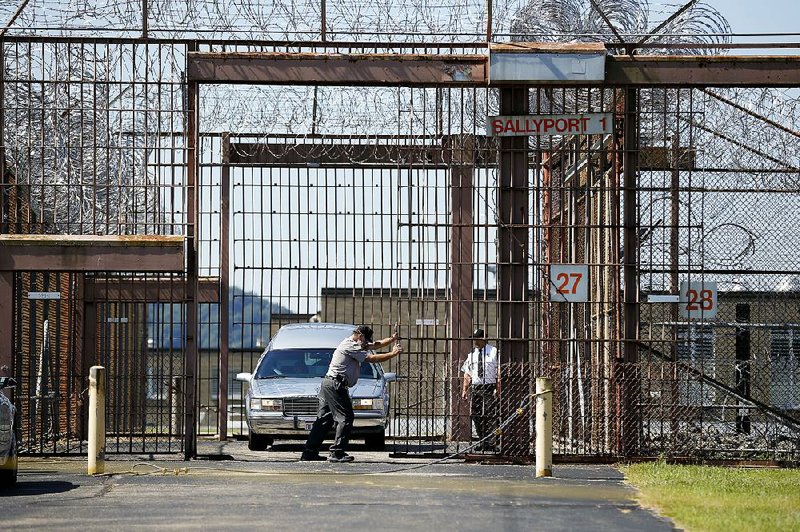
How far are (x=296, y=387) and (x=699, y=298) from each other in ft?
16.2

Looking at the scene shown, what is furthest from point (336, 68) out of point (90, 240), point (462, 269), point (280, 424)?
point (280, 424)

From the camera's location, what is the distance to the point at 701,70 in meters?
15.8

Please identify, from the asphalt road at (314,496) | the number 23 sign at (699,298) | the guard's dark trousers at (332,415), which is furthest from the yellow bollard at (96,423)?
the number 23 sign at (699,298)

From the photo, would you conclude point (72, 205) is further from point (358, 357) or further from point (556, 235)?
point (556, 235)

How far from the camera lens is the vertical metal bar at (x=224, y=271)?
19.7 metres

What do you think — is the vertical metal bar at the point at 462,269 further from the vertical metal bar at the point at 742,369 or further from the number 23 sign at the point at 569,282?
the vertical metal bar at the point at 742,369

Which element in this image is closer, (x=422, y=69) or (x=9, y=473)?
(x=9, y=473)

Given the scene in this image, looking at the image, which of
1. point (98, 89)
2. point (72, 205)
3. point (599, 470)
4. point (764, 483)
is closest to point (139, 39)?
point (98, 89)

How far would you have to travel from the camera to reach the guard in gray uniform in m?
15.8

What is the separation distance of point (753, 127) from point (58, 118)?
27.3 feet

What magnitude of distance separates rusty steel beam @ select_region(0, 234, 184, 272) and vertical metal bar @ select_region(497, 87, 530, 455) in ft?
11.5

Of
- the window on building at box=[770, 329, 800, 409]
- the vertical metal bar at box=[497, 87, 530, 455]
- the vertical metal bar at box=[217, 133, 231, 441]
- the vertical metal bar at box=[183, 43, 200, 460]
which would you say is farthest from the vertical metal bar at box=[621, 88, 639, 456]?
the vertical metal bar at box=[217, 133, 231, 441]

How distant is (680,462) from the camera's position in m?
15.6

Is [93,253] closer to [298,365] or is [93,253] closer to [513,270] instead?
[298,365]
